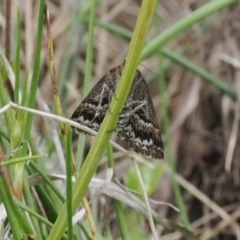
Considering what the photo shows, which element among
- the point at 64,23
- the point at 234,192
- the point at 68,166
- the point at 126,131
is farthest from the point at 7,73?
the point at 64,23

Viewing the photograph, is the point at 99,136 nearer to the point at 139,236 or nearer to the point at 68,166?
the point at 68,166

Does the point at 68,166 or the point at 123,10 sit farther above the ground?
the point at 123,10

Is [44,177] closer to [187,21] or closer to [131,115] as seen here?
[131,115]

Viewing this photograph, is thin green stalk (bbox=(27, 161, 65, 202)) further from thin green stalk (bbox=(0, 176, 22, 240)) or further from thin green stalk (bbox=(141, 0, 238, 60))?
thin green stalk (bbox=(141, 0, 238, 60))

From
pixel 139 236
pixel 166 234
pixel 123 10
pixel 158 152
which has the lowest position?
pixel 166 234

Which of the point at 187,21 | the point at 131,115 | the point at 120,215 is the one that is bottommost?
the point at 120,215

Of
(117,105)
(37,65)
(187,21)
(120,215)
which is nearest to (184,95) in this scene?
(187,21)

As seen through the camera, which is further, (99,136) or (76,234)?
(76,234)
